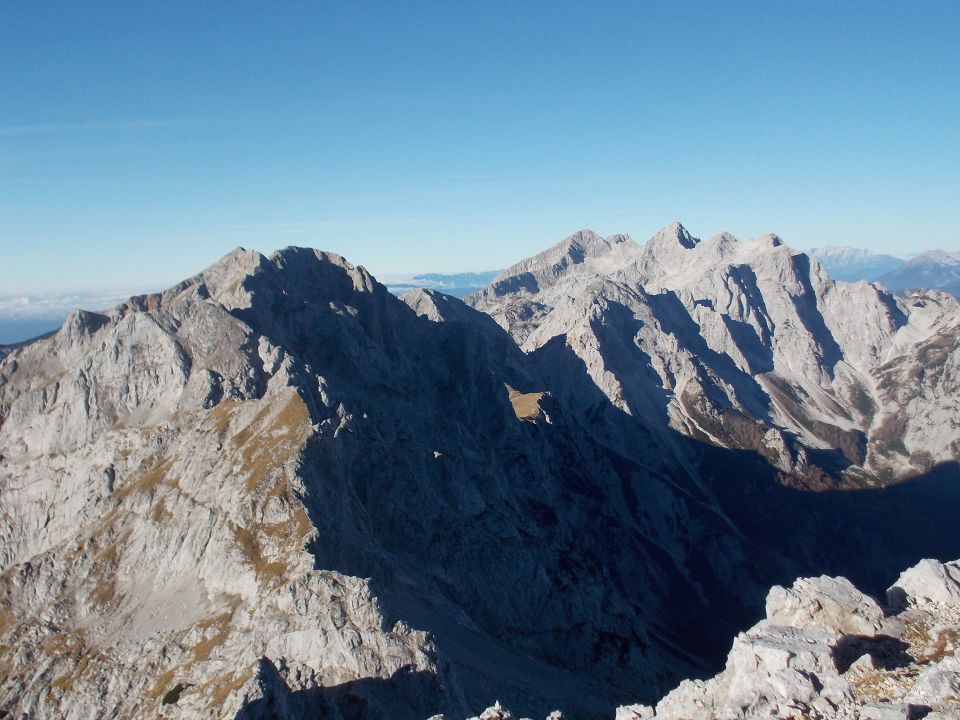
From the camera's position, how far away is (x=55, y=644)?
93625mm

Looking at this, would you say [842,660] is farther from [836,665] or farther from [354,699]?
[354,699]

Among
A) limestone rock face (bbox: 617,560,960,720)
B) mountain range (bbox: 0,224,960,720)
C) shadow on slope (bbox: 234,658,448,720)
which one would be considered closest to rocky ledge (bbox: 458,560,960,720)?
limestone rock face (bbox: 617,560,960,720)

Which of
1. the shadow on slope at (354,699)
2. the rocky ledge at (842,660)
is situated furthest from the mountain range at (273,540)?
the rocky ledge at (842,660)

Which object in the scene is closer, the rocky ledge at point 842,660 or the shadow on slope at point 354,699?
the rocky ledge at point 842,660

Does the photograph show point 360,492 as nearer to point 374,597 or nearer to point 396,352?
point 374,597

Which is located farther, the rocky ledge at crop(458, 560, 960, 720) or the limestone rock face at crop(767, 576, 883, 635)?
the limestone rock face at crop(767, 576, 883, 635)

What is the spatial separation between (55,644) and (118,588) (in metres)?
9.98

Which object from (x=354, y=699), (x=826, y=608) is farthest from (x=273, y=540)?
(x=826, y=608)

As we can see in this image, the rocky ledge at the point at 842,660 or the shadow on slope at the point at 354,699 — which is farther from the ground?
the rocky ledge at the point at 842,660

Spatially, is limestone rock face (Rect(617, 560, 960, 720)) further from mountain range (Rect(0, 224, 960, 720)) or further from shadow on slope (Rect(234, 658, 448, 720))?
mountain range (Rect(0, 224, 960, 720))

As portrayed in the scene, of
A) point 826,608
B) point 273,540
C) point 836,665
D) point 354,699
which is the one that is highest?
point 836,665

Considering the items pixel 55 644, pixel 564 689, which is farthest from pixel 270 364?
pixel 564 689

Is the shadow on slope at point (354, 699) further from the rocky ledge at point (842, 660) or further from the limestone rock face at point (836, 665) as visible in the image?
the limestone rock face at point (836, 665)

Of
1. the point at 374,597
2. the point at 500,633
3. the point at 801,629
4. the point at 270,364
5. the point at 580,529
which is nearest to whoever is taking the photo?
the point at 801,629
